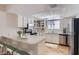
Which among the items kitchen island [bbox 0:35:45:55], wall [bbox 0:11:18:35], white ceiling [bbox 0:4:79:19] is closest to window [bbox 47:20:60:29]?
white ceiling [bbox 0:4:79:19]

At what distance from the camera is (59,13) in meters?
2.12

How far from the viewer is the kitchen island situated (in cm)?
212

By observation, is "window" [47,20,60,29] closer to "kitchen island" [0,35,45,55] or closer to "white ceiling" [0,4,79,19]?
"white ceiling" [0,4,79,19]

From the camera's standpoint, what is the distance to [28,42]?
2127 mm

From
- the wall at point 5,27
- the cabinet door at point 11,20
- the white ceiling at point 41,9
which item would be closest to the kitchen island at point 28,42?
the wall at point 5,27

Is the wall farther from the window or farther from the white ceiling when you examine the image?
the window

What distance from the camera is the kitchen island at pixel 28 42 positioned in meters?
2.12

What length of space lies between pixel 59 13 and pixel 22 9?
61 centimetres

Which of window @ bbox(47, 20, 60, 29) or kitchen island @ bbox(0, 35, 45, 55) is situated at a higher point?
window @ bbox(47, 20, 60, 29)

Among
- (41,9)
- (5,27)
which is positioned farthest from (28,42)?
(41,9)

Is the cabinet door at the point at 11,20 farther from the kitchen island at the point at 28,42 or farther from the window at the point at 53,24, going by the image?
the window at the point at 53,24

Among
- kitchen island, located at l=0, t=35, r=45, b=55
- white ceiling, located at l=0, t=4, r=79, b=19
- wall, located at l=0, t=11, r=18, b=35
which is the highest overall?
white ceiling, located at l=0, t=4, r=79, b=19

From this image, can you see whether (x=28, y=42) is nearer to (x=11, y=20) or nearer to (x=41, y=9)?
(x=11, y=20)

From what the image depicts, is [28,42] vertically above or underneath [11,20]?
underneath
